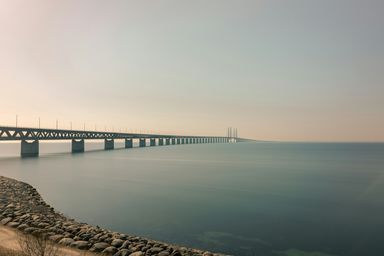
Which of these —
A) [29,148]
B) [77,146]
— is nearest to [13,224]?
[29,148]

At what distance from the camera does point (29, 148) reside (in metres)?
123

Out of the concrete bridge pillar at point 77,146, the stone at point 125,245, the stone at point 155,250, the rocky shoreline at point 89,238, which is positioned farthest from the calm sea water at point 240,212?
the concrete bridge pillar at point 77,146

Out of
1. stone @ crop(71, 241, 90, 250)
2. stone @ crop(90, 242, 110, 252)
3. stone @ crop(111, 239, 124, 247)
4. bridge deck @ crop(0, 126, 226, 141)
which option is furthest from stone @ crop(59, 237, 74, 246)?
bridge deck @ crop(0, 126, 226, 141)

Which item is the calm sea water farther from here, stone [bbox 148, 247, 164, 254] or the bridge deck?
the bridge deck

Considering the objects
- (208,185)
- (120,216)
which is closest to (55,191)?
(120,216)

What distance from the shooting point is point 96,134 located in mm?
178125

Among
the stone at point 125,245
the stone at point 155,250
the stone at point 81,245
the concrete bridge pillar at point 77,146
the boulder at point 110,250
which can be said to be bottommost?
the concrete bridge pillar at point 77,146

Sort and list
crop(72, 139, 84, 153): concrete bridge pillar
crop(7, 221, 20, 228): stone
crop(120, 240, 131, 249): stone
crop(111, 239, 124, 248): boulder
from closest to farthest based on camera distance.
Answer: crop(120, 240, 131, 249): stone → crop(111, 239, 124, 248): boulder → crop(7, 221, 20, 228): stone → crop(72, 139, 84, 153): concrete bridge pillar

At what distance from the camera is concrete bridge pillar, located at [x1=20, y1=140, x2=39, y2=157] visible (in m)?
121

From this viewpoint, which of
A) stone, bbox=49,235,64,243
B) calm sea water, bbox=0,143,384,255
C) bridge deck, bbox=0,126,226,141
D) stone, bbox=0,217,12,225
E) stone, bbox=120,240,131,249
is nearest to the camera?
stone, bbox=120,240,131,249

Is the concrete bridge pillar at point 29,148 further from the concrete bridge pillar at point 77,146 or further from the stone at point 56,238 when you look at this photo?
the stone at point 56,238

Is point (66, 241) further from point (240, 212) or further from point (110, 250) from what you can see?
point (240, 212)

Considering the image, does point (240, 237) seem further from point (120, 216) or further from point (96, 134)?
point (96, 134)

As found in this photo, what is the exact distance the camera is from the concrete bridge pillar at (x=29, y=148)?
121 meters
